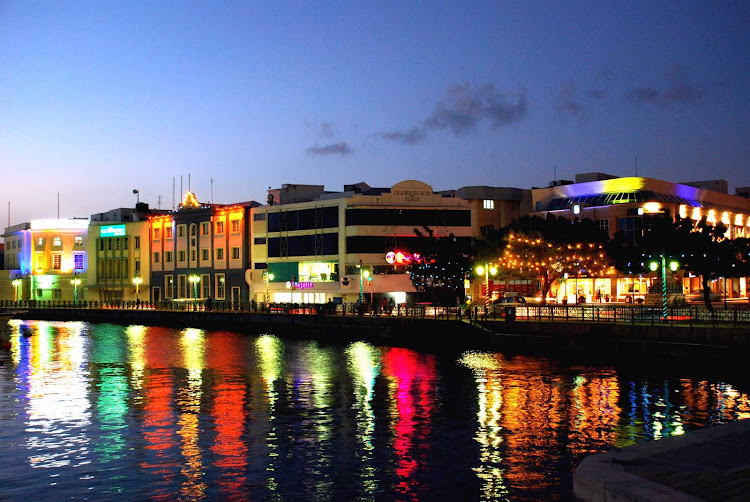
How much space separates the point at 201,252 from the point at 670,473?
119 meters

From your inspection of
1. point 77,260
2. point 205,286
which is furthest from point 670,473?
point 77,260

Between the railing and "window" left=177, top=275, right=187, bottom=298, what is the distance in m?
16.1

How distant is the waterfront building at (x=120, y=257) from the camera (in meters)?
142

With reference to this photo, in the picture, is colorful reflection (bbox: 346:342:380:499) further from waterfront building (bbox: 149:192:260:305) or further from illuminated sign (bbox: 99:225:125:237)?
illuminated sign (bbox: 99:225:125:237)

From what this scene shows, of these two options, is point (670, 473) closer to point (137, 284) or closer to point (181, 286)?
point (181, 286)

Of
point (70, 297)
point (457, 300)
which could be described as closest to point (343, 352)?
point (457, 300)

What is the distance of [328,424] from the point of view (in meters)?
33.1

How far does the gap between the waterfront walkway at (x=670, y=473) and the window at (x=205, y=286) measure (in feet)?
373

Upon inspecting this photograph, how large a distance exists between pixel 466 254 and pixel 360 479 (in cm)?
7672

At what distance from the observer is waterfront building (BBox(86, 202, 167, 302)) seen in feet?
467

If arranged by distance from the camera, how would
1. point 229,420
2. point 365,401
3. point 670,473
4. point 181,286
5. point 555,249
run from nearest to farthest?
point 670,473, point 229,420, point 365,401, point 555,249, point 181,286

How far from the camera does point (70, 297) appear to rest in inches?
6122

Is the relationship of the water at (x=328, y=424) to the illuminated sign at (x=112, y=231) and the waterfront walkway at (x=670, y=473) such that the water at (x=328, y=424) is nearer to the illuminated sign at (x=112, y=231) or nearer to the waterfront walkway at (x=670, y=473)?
the waterfront walkway at (x=670, y=473)

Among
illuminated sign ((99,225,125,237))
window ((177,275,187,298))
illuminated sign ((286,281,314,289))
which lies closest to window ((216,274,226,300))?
window ((177,275,187,298))
